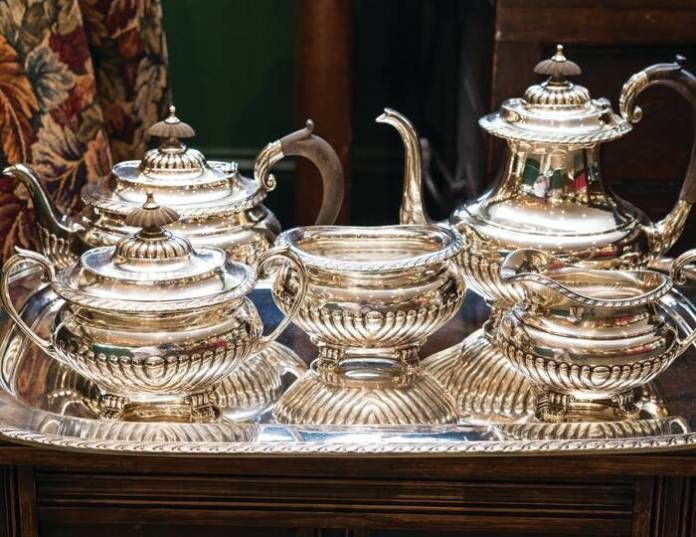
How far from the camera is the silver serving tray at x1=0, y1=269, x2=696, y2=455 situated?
89 centimetres

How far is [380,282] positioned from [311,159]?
9.2 inches

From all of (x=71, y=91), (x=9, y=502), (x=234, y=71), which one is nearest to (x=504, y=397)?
(x=9, y=502)

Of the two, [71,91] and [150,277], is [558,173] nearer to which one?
[150,277]

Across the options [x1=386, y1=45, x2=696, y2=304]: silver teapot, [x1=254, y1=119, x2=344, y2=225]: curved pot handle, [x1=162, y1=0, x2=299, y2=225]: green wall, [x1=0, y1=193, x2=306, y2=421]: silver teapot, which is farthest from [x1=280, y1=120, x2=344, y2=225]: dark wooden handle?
[x1=162, y1=0, x2=299, y2=225]: green wall

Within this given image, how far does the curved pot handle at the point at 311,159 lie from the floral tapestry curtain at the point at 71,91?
1.33 ft

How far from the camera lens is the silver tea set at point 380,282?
0.94 metres

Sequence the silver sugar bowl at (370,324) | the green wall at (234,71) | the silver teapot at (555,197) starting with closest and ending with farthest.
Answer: the silver sugar bowl at (370,324) → the silver teapot at (555,197) → the green wall at (234,71)

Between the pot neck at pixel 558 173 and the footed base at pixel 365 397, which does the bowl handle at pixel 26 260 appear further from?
the pot neck at pixel 558 173

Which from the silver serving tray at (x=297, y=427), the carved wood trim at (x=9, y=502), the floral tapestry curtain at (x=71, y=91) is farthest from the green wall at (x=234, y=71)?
the carved wood trim at (x=9, y=502)

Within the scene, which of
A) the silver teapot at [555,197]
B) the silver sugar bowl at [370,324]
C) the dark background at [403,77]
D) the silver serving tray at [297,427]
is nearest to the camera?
the silver serving tray at [297,427]

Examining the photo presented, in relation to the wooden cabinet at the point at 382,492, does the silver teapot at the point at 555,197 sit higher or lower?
higher

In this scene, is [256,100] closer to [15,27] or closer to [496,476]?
[15,27]

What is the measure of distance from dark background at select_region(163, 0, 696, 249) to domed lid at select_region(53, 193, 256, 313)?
24.0 inches

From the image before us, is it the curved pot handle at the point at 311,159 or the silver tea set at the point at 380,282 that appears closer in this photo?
the silver tea set at the point at 380,282
